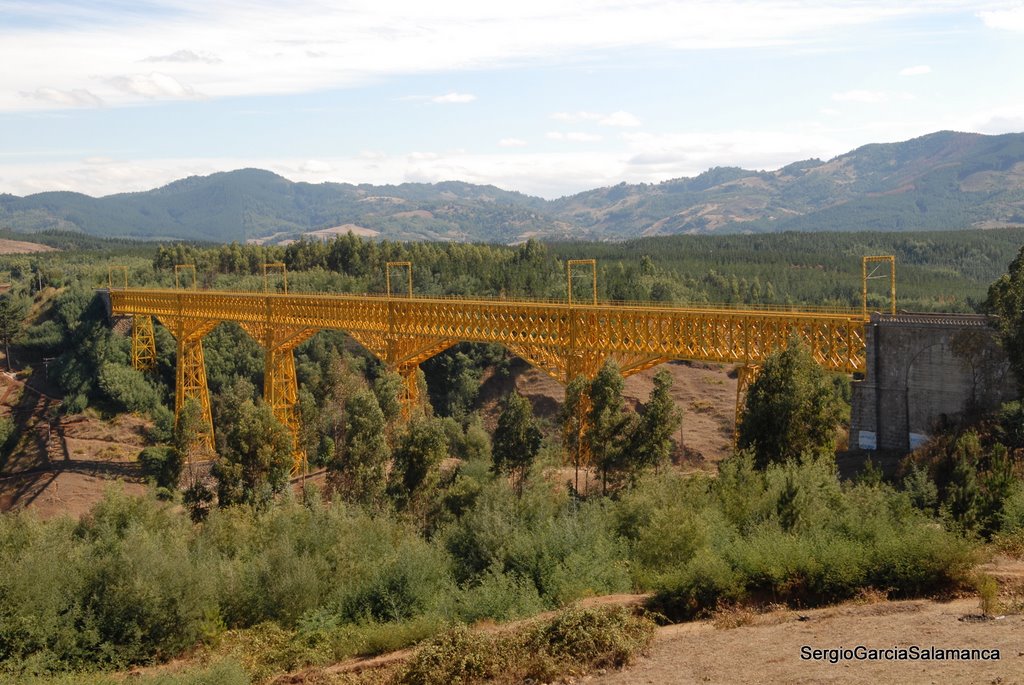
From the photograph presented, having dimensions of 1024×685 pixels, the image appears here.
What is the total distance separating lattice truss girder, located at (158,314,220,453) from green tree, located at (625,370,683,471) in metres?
31.0

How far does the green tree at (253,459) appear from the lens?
3612cm

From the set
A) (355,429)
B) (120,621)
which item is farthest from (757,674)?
(355,429)

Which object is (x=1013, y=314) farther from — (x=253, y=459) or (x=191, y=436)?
(x=191, y=436)

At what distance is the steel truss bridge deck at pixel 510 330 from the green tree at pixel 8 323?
18920 millimetres

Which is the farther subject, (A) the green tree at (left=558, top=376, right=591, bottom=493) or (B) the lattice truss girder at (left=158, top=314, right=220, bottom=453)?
(B) the lattice truss girder at (left=158, top=314, right=220, bottom=453)

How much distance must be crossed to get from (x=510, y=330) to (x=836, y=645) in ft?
88.3

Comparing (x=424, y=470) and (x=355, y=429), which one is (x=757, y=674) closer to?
(x=424, y=470)

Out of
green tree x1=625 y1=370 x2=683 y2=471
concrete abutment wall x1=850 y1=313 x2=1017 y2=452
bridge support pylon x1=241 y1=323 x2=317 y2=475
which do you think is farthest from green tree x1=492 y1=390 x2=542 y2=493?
bridge support pylon x1=241 y1=323 x2=317 y2=475

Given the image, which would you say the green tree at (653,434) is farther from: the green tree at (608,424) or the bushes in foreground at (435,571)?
the bushes in foreground at (435,571)

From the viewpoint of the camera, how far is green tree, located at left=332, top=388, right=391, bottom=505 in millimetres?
34594

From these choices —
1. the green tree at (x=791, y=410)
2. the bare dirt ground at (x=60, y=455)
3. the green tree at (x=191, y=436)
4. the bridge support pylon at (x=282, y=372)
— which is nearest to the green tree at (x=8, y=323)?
the bare dirt ground at (x=60, y=455)

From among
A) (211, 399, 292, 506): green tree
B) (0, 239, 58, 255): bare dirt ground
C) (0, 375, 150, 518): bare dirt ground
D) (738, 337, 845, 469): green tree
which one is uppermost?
(0, 239, 58, 255): bare dirt ground

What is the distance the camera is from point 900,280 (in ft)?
317

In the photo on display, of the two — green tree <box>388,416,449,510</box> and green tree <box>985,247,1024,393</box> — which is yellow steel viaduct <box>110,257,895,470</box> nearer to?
green tree <box>985,247,1024,393</box>
